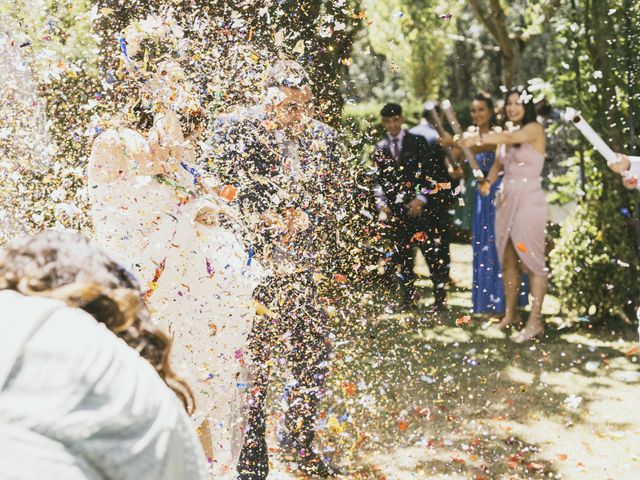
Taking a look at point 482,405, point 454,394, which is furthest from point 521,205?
point 482,405

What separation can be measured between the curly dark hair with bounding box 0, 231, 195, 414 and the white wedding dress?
1866mm

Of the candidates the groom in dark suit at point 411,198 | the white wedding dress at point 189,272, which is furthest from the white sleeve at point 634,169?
the groom in dark suit at point 411,198

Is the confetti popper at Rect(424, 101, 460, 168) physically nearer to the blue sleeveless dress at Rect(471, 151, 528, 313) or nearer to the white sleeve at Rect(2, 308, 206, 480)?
the blue sleeveless dress at Rect(471, 151, 528, 313)

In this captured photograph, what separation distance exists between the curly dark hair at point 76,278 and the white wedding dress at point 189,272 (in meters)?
1.87

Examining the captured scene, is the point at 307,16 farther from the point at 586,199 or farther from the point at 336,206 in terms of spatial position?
the point at 586,199

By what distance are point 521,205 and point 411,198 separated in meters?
1.17

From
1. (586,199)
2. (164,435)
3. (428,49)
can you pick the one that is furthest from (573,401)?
(428,49)

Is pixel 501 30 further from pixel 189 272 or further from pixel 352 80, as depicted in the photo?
pixel 189 272

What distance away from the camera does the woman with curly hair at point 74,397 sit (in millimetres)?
1206

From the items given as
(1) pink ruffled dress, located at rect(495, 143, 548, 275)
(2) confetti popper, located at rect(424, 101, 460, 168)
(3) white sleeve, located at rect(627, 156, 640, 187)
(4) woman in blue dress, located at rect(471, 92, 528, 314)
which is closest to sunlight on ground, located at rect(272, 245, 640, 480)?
(4) woman in blue dress, located at rect(471, 92, 528, 314)

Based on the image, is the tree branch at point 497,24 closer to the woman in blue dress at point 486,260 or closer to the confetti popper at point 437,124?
the confetti popper at point 437,124

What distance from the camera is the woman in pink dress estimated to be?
20.9 feet

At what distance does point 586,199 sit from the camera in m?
6.86

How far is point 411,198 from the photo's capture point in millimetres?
7465
